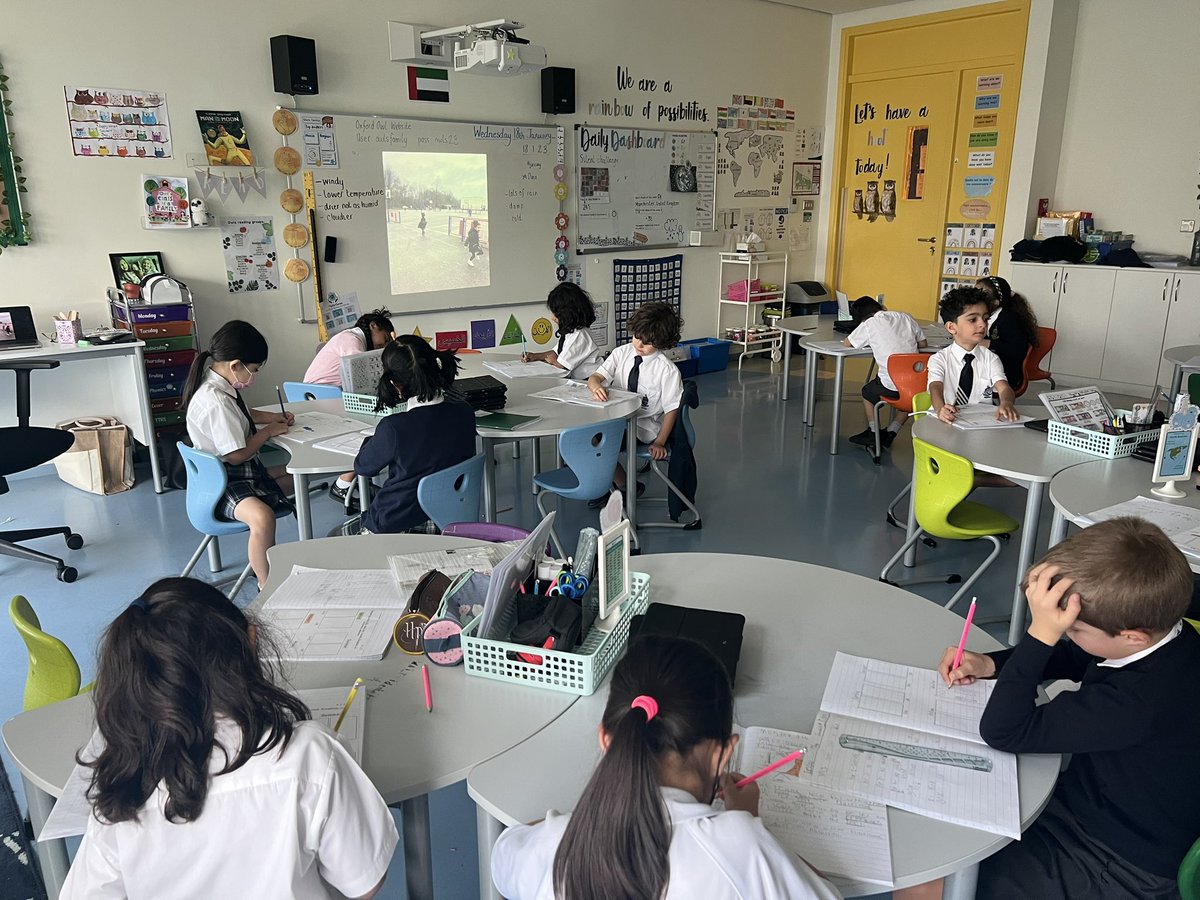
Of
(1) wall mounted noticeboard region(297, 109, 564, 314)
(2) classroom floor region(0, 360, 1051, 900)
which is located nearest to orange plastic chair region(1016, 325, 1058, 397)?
(2) classroom floor region(0, 360, 1051, 900)

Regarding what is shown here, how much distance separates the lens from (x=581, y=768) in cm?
144

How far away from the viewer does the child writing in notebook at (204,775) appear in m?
1.17

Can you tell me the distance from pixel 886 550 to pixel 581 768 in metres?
3.03

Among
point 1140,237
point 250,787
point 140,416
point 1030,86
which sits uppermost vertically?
point 1030,86

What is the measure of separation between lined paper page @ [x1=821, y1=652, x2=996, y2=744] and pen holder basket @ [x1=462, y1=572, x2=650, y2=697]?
1.34 ft

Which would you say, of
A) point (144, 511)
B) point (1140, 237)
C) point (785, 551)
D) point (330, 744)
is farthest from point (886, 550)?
point (1140, 237)

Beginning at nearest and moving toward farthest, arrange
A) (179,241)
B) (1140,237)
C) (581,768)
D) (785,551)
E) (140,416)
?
(581,768), (785,551), (140,416), (179,241), (1140,237)

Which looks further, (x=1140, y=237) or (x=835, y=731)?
(x=1140, y=237)

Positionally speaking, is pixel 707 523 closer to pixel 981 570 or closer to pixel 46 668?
pixel 981 570

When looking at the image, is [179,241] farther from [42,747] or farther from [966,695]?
[966,695]

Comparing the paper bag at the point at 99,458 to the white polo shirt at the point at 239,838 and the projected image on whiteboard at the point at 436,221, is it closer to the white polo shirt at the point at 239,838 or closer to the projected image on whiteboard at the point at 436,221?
the projected image on whiteboard at the point at 436,221

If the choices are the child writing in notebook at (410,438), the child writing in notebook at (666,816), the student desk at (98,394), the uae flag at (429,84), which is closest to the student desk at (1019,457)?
the child writing in notebook at (410,438)

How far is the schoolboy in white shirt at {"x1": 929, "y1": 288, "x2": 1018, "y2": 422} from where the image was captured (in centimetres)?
390

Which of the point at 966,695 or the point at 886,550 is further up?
the point at 966,695
